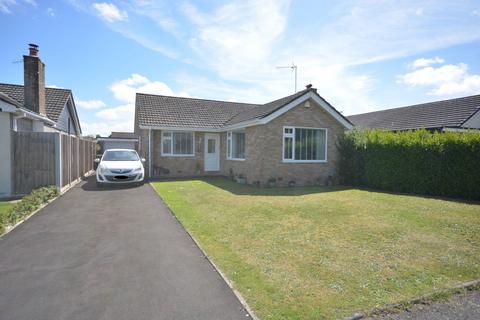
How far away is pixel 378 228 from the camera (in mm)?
6285

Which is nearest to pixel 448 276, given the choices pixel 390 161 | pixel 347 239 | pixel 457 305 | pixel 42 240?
pixel 457 305

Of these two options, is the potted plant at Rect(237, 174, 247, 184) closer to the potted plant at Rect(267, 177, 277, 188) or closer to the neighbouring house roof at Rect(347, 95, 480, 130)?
the potted plant at Rect(267, 177, 277, 188)

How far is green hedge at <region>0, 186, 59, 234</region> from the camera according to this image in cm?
600

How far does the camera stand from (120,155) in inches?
512

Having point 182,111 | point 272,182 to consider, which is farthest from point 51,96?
point 272,182

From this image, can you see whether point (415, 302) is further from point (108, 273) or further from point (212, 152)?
point (212, 152)

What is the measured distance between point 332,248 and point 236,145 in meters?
10.7

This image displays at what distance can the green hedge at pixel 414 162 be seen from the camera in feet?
33.6

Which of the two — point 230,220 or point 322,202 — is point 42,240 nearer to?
point 230,220

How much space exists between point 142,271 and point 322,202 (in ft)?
21.7

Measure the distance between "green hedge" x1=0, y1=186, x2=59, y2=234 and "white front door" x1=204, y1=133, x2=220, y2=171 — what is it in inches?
347

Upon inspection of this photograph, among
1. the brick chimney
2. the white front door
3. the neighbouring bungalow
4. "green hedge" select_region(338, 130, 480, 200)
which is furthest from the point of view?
the white front door

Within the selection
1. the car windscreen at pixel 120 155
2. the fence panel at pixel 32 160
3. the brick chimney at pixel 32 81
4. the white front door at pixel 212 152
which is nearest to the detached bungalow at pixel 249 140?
the white front door at pixel 212 152

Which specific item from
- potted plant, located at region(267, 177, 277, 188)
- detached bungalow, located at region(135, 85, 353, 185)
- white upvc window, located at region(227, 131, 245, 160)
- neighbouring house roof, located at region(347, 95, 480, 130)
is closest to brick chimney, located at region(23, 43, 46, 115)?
detached bungalow, located at region(135, 85, 353, 185)
